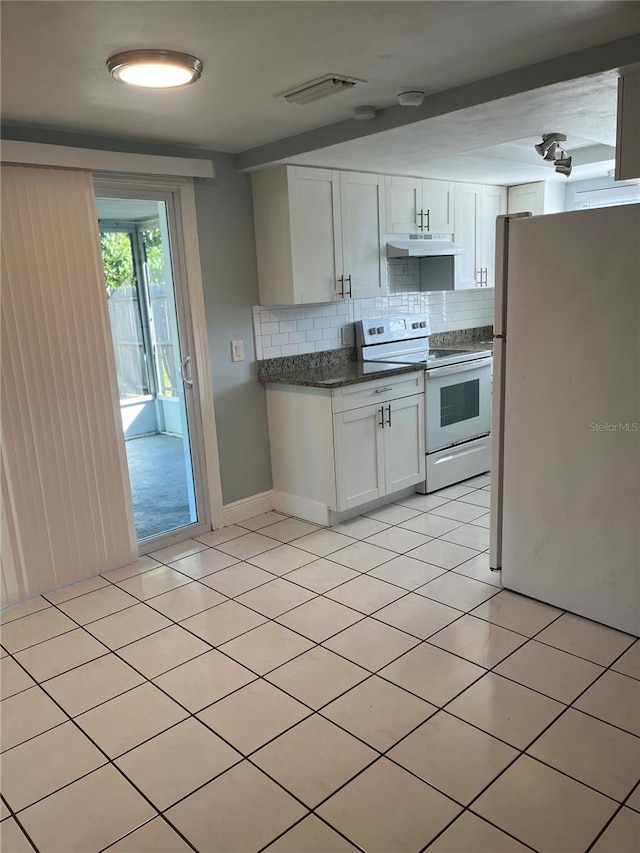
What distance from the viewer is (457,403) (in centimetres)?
473

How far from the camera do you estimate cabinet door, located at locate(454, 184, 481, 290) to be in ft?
16.8

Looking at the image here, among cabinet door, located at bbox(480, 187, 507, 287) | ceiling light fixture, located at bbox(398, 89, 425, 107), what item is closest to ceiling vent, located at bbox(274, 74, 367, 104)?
ceiling light fixture, located at bbox(398, 89, 425, 107)

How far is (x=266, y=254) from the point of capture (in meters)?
4.11

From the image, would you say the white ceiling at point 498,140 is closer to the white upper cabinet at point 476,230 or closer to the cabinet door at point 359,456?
the white upper cabinet at point 476,230

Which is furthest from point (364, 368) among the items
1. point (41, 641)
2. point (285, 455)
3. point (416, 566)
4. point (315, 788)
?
point (315, 788)

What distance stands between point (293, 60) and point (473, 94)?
86 cm

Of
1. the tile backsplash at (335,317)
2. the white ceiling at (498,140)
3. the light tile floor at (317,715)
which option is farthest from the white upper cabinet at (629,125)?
the tile backsplash at (335,317)

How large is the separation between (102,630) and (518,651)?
1.85 m

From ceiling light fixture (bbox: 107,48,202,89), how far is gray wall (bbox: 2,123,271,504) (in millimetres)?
1308

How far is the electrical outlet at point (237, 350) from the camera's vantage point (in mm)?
4105

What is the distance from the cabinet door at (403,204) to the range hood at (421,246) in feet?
0.22

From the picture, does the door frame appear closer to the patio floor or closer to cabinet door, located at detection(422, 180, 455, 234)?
the patio floor

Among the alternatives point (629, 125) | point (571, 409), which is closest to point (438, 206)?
point (629, 125)

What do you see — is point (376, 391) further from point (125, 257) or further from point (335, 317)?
point (125, 257)
